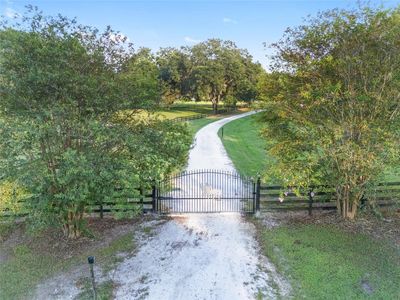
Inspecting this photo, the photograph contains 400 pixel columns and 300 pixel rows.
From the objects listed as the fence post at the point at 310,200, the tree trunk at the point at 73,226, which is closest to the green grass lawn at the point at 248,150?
the fence post at the point at 310,200

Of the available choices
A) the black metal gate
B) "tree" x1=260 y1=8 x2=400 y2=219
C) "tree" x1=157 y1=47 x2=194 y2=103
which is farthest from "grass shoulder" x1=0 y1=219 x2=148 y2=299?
"tree" x1=157 y1=47 x2=194 y2=103

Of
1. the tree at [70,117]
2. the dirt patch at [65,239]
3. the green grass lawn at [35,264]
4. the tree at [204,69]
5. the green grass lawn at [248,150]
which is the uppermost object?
the tree at [204,69]

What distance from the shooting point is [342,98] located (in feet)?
26.1

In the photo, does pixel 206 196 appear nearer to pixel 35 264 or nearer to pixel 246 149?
pixel 35 264

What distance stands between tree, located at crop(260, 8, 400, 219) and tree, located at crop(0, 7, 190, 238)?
3.74m

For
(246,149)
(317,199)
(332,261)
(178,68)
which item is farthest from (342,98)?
(178,68)

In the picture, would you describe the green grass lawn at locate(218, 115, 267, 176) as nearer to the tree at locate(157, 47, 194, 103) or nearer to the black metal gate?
the black metal gate

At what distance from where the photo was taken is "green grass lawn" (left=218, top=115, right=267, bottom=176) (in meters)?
14.7

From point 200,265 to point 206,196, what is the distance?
4527 mm

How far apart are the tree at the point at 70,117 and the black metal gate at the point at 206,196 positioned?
103 inches

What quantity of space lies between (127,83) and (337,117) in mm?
5704

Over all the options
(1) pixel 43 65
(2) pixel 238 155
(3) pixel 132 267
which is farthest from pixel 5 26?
(2) pixel 238 155

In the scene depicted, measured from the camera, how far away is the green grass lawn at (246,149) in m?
14.7

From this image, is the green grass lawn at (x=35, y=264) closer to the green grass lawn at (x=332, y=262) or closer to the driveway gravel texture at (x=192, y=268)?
the driveway gravel texture at (x=192, y=268)
